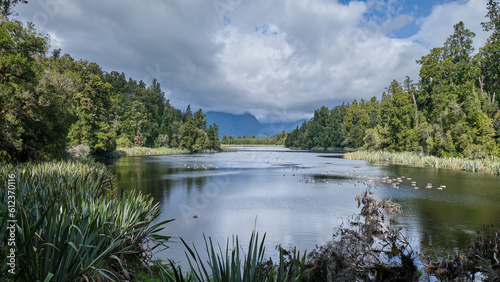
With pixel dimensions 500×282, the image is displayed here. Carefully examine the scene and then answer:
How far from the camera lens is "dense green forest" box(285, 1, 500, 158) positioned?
30.4 metres

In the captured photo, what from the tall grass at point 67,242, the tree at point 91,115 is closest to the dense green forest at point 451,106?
the tall grass at point 67,242

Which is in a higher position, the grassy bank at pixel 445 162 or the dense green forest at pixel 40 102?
the dense green forest at pixel 40 102

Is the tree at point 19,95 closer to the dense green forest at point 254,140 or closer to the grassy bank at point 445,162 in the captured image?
the grassy bank at point 445,162

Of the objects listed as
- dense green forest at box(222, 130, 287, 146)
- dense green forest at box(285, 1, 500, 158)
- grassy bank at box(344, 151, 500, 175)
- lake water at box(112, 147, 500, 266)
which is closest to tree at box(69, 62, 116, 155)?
lake water at box(112, 147, 500, 266)

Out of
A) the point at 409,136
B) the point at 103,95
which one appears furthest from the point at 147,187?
the point at 409,136

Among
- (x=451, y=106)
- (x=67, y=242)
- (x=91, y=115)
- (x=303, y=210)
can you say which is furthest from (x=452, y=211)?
(x=91, y=115)

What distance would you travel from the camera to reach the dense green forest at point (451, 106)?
30.4 m

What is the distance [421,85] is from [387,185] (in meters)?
34.3

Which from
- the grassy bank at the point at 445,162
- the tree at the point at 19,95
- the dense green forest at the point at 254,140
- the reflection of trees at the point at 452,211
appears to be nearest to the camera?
the reflection of trees at the point at 452,211

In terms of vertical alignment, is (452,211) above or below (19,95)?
below

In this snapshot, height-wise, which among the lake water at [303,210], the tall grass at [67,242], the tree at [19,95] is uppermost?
the tree at [19,95]

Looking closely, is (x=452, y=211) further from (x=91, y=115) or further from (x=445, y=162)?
(x=91, y=115)

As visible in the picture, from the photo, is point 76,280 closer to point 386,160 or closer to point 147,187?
point 147,187

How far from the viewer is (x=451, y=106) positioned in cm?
3328
